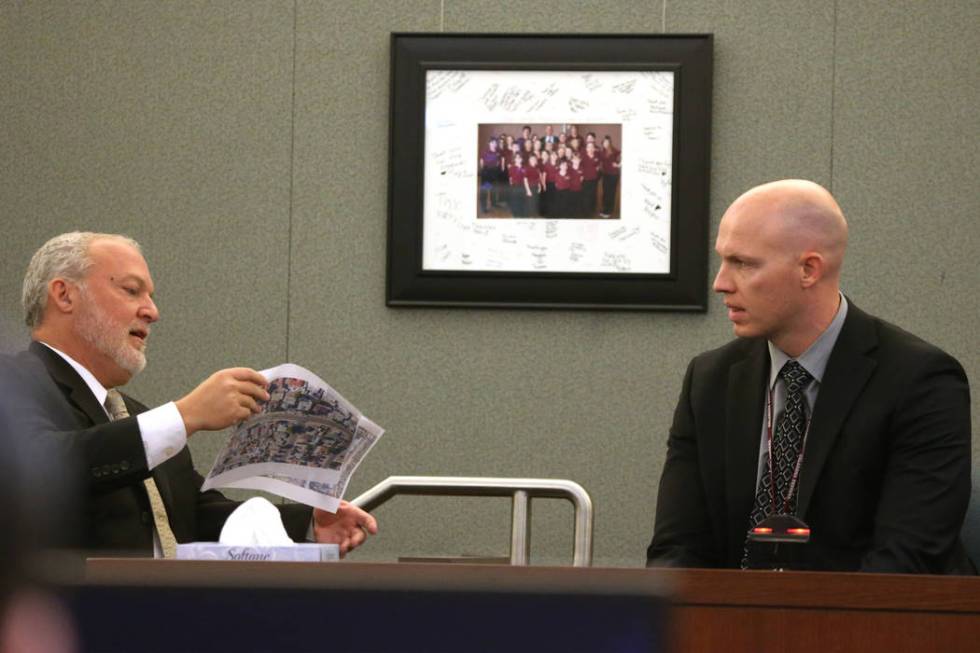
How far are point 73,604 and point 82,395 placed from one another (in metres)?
2.81

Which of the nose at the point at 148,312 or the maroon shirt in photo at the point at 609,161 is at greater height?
the maroon shirt in photo at the point at 609,161

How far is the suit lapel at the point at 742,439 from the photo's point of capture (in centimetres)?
278

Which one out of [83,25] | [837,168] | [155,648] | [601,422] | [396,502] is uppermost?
[83,25]

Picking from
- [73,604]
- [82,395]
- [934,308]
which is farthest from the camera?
[934,308]

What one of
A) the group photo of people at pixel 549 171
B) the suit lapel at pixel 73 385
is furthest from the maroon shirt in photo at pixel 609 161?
the suit lapel at pixel 73 385

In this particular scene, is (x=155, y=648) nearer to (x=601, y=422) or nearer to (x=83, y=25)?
(x=601, y=422)

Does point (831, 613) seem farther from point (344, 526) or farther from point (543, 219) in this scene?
point (543, 219)

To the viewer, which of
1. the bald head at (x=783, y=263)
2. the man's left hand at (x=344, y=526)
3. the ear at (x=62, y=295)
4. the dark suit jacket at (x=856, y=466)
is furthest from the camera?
the ear at (x=62, y=295)

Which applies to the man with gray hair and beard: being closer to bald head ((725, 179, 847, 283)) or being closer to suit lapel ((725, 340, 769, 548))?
suit lapel ((725, 340, 769, 548))

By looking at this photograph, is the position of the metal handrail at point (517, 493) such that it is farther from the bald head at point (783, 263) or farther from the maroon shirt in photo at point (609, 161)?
the maroon shirt in photo at point (609, 161)

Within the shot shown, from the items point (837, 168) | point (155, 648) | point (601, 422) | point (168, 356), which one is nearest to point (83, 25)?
point (168, 356)

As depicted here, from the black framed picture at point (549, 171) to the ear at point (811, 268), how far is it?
1282 mm

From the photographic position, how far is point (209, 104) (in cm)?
442

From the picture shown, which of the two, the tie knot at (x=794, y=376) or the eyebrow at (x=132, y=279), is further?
the eyebrow at (x=132, y=279)
